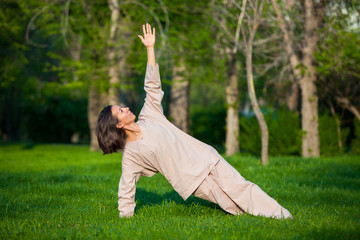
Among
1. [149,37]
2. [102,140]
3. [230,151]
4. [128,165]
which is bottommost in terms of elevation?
[230,151]

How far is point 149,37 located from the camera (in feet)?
15.1

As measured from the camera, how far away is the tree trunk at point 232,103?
15062mm

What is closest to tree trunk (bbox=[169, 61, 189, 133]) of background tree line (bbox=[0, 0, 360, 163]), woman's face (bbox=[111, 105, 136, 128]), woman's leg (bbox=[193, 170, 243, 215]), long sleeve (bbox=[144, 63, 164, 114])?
background tree line (bbox=[0, 0, 360, 163])

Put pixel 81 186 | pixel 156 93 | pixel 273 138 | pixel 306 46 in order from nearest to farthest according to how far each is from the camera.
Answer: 1. pixel 156 93
2. pixel 81 186
3. pixel 306 46
4. pixel 273 138

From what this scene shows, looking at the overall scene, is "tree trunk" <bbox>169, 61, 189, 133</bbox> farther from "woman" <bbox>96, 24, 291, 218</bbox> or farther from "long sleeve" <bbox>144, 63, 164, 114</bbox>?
"woman" <bbox>96, 24, 291, 218</bbox>

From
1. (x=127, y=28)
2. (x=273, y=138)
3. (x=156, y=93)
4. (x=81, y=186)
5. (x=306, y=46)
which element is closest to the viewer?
(x=156, y=93)

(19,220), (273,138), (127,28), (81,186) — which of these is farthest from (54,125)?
(19,220)

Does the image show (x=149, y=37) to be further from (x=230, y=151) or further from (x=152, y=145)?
(x=230, y=151)

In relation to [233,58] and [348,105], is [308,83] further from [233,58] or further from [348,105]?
[233,58]

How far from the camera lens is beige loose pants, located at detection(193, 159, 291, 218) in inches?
176

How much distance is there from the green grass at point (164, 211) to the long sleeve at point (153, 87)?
130 cm

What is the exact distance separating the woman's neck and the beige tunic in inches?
1.8

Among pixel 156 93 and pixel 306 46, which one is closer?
pixel 156 93

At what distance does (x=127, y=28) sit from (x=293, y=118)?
6.62 metres
